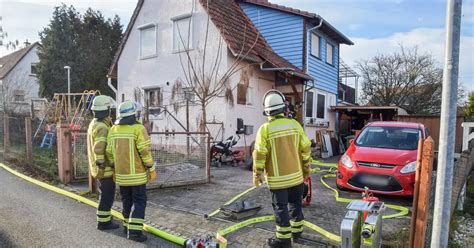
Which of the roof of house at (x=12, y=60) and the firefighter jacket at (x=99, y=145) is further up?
the roof of house at (x=12, y=60)

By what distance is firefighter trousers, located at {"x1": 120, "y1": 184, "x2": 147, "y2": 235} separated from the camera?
4.58 m

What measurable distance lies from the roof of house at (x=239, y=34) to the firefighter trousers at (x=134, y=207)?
309 inches

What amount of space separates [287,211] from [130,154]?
2167 mm

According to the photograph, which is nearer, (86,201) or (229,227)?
(229,227)

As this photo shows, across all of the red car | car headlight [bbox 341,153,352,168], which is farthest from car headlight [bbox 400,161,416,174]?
car headlight [bbox 341,153,352,168]

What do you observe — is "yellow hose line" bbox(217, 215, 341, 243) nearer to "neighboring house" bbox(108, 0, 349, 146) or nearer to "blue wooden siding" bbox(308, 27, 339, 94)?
"neighboring house" bbox(108, 0, 349, 146)

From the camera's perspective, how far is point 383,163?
6691mm

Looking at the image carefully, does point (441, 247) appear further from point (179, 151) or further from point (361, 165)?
point (179, 151)

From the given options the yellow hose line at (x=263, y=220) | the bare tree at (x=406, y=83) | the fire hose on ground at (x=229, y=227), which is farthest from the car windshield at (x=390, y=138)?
the bare tree at (x=406, y=83)

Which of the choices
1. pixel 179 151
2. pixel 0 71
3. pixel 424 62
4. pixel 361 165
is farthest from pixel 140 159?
pixel 0 71

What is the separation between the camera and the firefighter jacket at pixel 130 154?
15.2 feet

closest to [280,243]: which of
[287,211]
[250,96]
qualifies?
[287,211]

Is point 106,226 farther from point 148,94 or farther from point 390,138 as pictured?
point 148,94

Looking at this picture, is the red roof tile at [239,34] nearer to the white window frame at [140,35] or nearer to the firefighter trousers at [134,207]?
the white window frame at [140,35]
